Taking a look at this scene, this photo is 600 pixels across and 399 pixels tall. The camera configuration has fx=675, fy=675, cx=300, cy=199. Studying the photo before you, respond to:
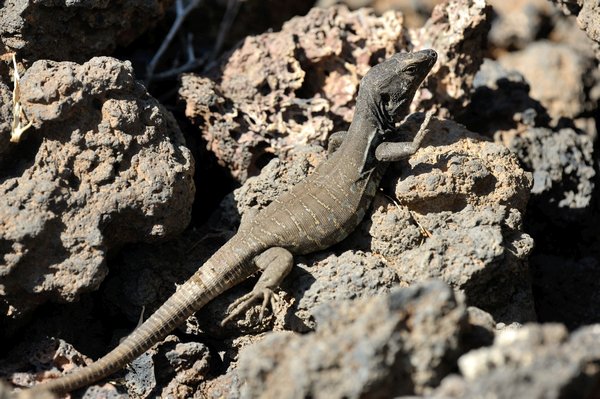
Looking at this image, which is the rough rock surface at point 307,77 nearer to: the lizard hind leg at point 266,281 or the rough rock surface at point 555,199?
the rough rock surface at point 555,199

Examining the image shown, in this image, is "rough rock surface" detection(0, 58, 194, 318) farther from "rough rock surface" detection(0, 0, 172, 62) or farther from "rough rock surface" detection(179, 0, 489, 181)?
"rough rock surface" detection(179, 0, 489, 181)

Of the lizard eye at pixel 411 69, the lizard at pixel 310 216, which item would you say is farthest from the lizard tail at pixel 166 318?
the lizard eye at pixel 411 69

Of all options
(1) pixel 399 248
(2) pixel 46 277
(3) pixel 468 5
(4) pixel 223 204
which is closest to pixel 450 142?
(1) pixel 399 248

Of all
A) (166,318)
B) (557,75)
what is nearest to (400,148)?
(166,318)

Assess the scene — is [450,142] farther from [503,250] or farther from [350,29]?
[350,29]

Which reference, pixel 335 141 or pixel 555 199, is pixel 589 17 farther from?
pixel 335 141

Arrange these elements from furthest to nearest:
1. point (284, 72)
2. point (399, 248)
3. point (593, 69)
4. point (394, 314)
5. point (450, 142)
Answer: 1. point (593, 69)
2. point (284, 72)
3. point (450, 142)
4. point (399, 248)
5. point (394, 314)
